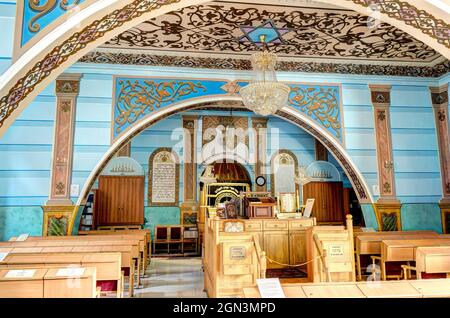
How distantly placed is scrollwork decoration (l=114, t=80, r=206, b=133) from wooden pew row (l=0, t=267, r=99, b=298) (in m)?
4.19

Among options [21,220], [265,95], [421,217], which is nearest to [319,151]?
[421,217]

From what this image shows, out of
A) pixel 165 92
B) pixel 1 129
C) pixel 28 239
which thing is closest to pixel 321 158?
pixel 165 92

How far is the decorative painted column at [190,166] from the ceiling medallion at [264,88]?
5.12 meters

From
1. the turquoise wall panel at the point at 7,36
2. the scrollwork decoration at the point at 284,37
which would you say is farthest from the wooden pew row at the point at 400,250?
the turquoise wall panel at the point at 7,36

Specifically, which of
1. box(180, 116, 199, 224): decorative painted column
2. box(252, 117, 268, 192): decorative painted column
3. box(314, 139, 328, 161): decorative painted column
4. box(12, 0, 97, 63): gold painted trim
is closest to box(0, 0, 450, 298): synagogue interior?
box(12, 0, 97, 63): gold painted trim

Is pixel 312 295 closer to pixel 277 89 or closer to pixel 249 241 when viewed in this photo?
pixel 249 241

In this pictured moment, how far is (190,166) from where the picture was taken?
10828mm

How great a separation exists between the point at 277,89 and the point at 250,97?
0.45m

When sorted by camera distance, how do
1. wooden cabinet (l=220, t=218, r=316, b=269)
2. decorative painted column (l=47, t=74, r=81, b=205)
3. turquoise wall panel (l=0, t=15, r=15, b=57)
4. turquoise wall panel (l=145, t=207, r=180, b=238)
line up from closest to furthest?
turquoise wall panel (l=0, t=15, r=15, b=57) → wooden cabinet (l=220, t=218, r=316, b=269) → decorative painted column (l=47, t=74, r=81, b=205) → turquoise wall panel (l=145, t=207, r=180, b=238)

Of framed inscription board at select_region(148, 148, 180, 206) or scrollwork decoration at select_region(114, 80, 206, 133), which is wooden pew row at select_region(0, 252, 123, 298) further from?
framed inscription board at select_region(148, 148, 180, 206)

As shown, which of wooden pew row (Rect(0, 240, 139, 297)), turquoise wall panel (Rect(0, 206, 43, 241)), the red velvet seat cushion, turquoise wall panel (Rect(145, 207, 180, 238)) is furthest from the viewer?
turquoise wall panel (Rect(145, 207, 180, 238))

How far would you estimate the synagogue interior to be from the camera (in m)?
4.09

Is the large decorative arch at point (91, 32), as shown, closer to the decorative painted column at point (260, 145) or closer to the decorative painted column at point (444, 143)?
the decorative painted column at point (444, 143)

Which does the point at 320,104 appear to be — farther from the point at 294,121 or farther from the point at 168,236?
the point at 168,236
